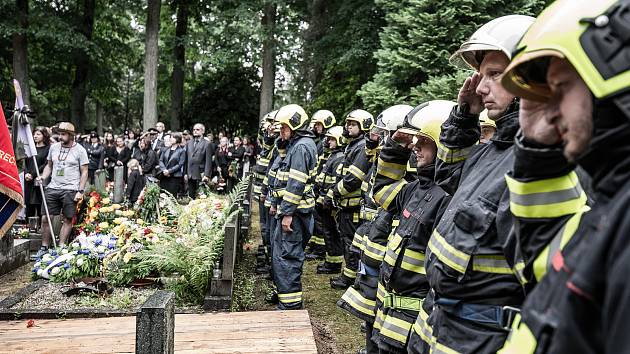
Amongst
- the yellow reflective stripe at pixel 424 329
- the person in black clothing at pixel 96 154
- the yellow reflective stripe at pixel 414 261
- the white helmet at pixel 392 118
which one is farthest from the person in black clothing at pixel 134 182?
the yellow reflective stripe at pixel 424 329

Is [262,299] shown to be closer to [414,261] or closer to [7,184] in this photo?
[7,184]

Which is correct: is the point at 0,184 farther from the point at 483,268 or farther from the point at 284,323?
the point at 483,268

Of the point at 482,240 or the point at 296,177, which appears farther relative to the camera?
the point at 296,177

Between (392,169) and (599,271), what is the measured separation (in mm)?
3231

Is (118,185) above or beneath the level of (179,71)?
beneath

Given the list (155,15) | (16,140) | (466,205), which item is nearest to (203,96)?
Answer: (155,15)

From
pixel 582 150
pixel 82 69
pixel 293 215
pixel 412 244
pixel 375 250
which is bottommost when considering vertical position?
pixel 293 215

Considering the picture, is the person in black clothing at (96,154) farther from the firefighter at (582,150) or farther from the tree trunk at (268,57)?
the firefighter at (582,150)

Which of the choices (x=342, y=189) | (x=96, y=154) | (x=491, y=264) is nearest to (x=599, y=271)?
(x=491, y=264)

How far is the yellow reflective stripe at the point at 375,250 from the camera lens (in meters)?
4.48

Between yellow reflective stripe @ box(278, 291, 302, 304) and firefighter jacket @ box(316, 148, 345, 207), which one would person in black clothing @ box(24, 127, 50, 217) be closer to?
firefighter jacket @ box(316, 148, 345, 207)

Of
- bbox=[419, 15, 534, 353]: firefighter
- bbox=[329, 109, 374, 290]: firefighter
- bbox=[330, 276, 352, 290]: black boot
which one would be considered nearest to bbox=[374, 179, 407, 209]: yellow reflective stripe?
bbox=[419, 15, 534, 353]: firefighter

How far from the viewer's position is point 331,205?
919cm

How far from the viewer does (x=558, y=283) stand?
126cm
